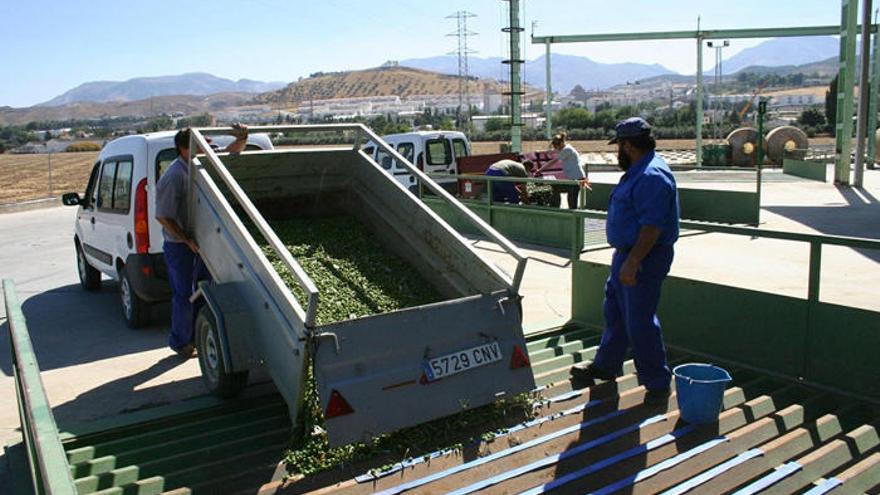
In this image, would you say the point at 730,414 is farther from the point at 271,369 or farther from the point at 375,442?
the point at 271,369

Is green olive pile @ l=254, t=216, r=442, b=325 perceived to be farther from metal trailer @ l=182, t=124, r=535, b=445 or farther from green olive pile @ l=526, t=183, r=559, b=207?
green olive pile @ l=526, t=183, r=559, b=207

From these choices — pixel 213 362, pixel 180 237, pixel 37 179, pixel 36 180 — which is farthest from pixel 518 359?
pixel 37 179

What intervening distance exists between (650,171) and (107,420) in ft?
13.0

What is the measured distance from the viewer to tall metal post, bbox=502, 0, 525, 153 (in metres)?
36.2

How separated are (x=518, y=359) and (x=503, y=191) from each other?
10.1 metres

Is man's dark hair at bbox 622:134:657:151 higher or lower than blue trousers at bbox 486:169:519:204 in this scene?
higher

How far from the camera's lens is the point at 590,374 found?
17.6ft

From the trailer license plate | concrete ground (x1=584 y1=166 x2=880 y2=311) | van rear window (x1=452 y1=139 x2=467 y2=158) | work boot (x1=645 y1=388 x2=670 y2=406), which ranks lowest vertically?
concrete ground (x1=584 y1=166 x2=880 y2=311)

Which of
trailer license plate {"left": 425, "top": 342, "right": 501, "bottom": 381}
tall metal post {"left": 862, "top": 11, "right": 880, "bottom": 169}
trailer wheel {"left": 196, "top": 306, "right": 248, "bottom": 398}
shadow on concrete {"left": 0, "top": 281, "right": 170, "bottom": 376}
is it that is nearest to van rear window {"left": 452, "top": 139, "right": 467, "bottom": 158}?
shadow on concrete {"left": 0, "top": 281, "right": 170, "bottom": 376}

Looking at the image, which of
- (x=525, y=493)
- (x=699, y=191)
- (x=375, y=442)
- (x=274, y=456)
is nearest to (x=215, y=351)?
(x=274, y=456)

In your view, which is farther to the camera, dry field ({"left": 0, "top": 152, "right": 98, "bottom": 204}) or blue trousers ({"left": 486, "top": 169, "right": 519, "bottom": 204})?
dry field ({"left": 0, "top": 152, "right": 98, "bottom": 204})

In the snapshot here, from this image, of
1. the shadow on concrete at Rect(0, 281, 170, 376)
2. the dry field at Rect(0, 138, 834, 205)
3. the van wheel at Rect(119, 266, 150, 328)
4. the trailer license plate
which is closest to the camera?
the trailer license plate

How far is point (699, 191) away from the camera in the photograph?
15266 mm

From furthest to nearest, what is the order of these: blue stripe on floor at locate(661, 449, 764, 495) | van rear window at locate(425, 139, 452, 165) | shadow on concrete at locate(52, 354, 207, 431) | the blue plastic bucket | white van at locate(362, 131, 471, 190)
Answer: van rear window at locate(425, 139, 452, 165) < white van at locate(362, 131, 471, 190) < shadow on concrete at locate(52, 354, 207, 431) < the blue plastic bucket < blue stripe on floor at locate(661, 449, 764, 495)
